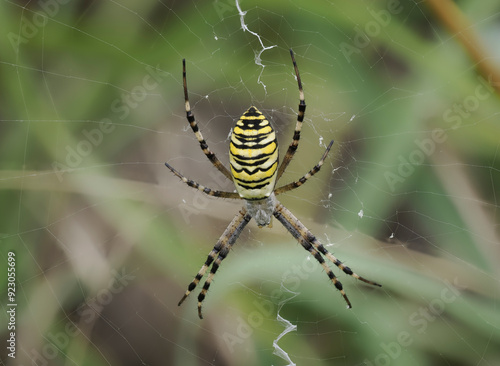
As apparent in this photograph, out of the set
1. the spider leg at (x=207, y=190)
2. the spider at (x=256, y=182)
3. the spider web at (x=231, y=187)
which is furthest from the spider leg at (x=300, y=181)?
the spider leg at (x=207, y=190)

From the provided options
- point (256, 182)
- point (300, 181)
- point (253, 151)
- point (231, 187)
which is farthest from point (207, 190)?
point (253, 151)

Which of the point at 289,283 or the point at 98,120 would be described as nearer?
the point at 289,283

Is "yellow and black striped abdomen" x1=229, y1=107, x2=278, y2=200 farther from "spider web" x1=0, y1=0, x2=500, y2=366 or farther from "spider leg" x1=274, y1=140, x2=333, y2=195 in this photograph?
"spider web" x1=0, y1=0, x2=500, y2=366

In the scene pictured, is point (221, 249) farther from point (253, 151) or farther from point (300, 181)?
point (253, 151)

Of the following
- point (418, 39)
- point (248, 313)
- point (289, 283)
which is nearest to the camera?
point (418, 39)

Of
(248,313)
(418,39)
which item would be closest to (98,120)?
(248,313)

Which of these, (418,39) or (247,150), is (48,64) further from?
(418,39)

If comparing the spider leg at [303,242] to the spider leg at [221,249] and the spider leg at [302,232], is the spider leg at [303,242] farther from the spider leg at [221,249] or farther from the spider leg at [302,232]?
the spider leg at [221,249]
